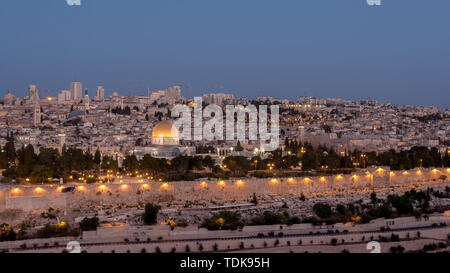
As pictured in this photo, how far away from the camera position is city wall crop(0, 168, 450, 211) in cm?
1577

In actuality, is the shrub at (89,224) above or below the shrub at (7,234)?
above

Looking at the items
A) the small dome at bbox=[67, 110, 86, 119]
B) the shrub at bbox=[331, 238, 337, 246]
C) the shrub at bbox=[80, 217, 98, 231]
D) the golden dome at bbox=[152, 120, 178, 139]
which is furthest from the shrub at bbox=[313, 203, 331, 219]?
the small dome at bbox=[67, 110, 86, 119]

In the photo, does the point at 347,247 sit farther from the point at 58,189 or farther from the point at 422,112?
the point at 422,112

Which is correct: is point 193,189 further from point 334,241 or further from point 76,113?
point 76,113

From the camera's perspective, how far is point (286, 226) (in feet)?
44.8

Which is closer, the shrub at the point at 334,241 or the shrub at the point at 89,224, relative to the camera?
the shrub at the point at 334,241

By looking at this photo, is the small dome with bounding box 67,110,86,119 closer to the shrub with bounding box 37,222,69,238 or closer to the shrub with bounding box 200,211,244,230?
the shrub with bounding box 37,222,69,238

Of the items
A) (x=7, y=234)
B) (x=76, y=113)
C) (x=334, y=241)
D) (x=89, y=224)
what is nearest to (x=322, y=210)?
(x=334, y=241)

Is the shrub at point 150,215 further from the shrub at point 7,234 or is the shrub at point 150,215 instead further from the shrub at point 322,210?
the shrub at point 322,210

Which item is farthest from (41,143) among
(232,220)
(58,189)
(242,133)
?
(232,220)

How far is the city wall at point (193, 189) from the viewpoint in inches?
621

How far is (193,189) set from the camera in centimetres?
1788

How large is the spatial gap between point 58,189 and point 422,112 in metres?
51.5

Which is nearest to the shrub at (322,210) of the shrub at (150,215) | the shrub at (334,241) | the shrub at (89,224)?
the shrub at (334,241)
